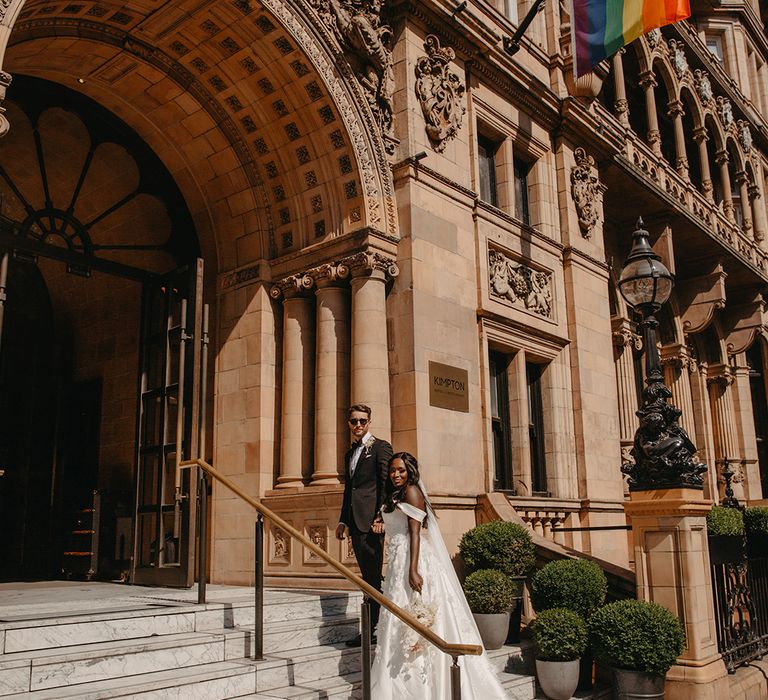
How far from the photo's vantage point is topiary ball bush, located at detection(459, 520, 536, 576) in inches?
388

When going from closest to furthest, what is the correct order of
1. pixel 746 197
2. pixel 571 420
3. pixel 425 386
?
pixel 425 386 < pixel 571 420 < pixel 746 197

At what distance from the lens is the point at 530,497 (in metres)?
12.9

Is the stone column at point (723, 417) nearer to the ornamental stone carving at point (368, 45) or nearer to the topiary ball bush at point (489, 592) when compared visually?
the ornamental stone carving at point (368, 45)

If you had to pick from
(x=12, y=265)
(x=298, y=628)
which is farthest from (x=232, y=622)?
(x=12, y=265)

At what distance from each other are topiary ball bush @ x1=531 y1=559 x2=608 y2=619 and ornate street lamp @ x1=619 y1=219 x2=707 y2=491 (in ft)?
3.49

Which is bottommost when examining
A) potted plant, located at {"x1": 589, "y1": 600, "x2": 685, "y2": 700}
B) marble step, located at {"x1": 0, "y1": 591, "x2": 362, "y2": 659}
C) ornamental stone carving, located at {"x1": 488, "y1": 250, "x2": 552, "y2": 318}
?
potted plant, located at {"x1": 589, "y1": 600, "x2": 685, "y2": 700}

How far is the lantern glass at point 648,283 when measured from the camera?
9297 millimetres

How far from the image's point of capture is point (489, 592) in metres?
9.11

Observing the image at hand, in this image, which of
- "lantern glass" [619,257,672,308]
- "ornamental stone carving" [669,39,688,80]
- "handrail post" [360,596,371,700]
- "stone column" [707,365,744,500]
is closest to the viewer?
"handrail post" [360,596,371,700]

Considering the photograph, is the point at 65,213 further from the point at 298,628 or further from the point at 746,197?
the point at 746,197

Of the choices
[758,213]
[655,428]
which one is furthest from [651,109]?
[655,428]

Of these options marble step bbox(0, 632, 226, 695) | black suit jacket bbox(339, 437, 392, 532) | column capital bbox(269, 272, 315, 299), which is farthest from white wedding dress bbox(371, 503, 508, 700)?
column capital bbox(269, 272, 315, 299)

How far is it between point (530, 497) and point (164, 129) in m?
8.03

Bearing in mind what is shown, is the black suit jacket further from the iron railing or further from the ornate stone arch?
the ornate stone arch
